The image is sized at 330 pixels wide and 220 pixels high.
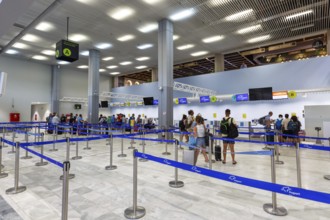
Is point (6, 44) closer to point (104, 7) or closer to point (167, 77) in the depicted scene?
point (104, 7)

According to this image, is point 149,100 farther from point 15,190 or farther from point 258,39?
point 15,190

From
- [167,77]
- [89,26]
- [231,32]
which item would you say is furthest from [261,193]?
[89,26]

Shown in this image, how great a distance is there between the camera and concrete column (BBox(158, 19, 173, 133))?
11.0 m

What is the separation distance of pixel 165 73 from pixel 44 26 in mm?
8148

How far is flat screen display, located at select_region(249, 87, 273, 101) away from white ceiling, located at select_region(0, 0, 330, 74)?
3.93 meters

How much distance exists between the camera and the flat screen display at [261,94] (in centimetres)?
1214

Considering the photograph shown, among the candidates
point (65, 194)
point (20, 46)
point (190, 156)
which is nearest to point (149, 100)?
point (20, 46)

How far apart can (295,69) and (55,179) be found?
14.3 meters

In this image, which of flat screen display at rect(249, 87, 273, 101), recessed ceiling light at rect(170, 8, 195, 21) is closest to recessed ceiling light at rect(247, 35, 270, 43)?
flat screen display at rect(249, 87, 273, 101)

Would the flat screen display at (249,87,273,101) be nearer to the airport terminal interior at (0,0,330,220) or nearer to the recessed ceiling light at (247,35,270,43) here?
the airport terminal interior at (0,0,330,220)

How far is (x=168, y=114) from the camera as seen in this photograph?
11047 millimetres

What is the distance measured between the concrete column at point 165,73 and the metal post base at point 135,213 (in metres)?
Answer: 7.81

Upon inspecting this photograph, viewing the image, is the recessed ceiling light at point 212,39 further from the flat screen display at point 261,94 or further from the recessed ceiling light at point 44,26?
the recessed ceiling light at point 44,26

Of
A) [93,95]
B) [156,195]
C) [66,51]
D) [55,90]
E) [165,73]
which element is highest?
[66,51]
